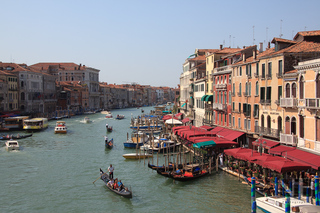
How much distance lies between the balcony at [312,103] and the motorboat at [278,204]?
398 centimetres

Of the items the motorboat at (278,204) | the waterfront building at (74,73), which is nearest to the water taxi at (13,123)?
the motorboat at (278,204)

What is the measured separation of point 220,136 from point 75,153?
34.8 ft

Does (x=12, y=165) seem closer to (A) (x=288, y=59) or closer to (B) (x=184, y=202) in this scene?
(B) (x=184, y=202)

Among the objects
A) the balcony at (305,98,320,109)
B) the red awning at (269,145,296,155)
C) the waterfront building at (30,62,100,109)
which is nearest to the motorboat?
the red awning at (269,145,296,155)

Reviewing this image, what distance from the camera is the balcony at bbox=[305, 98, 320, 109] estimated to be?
44.3 ft

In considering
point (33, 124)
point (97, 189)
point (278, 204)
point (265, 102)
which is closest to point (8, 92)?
point (33, 124)

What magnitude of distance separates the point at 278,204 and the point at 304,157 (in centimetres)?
316

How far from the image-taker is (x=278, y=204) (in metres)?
11.4

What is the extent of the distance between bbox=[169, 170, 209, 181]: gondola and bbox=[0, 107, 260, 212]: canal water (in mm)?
258

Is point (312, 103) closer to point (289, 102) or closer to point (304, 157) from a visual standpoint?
point (289, 102)

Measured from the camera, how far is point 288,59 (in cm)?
1644

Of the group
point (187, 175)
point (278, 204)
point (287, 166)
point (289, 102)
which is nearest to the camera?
point (278, 204)

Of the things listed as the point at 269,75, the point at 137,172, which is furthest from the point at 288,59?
the point at 137,172

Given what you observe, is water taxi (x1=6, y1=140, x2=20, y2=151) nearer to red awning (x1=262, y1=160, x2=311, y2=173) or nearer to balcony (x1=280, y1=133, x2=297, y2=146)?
balcony (x1=280, y1=133, x2=297, y2=146)
